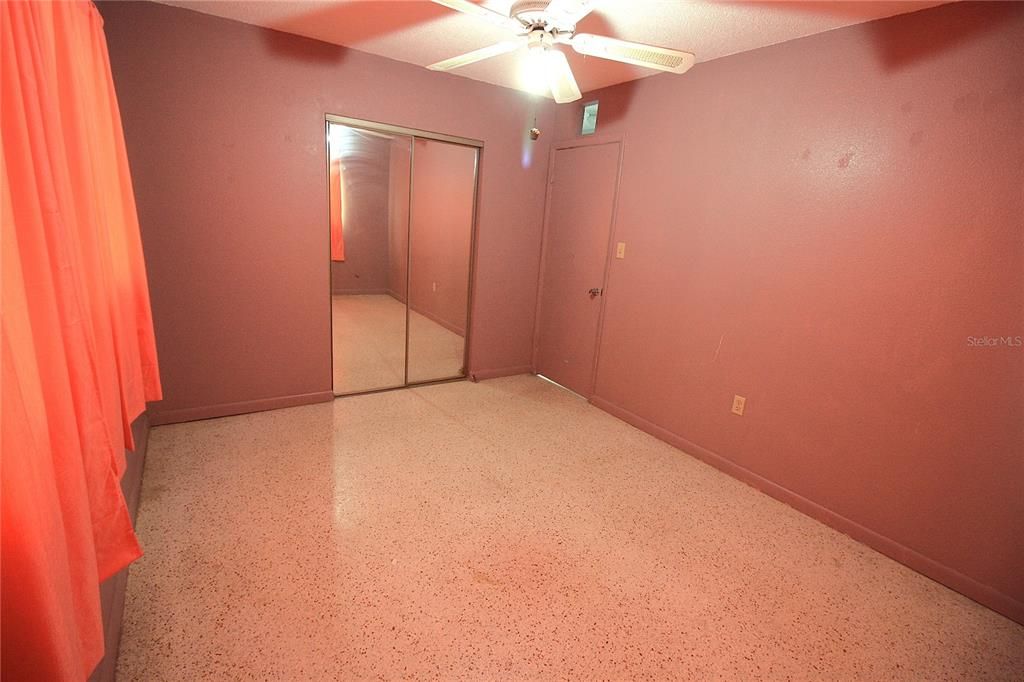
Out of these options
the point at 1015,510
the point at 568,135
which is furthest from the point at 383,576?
the point at 568,135

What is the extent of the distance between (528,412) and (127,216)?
264cm

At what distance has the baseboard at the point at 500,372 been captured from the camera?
4.13 metres

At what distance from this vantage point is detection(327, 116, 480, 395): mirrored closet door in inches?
130

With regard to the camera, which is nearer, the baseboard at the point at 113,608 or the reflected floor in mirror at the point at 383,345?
the baseboard at the point at 113,608

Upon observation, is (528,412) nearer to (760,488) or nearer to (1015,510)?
(760,488)

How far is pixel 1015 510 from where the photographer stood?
6.11ft

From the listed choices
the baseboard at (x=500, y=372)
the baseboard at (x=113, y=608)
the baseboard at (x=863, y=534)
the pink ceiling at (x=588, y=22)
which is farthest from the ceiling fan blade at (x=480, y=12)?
the baseboard at (x=500, y=372)

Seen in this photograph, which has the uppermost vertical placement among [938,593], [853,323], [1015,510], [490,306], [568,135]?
[568,135]

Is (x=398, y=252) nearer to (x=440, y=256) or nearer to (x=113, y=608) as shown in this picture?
(x=440, y=256)

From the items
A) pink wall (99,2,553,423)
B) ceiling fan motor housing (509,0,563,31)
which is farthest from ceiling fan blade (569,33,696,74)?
pink wall (99,2,553,423)

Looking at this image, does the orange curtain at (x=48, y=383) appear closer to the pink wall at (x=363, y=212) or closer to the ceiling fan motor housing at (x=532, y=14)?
the ceiling fan motor housing at (x=532, y=14)

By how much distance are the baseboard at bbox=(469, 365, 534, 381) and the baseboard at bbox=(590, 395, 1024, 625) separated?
1.41 m

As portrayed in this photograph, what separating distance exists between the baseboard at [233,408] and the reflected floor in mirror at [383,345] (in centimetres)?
22

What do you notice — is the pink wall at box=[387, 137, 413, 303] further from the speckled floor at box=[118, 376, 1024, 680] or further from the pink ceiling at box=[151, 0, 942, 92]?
the speckled floor at box=[118, 376, 1024, 680]
